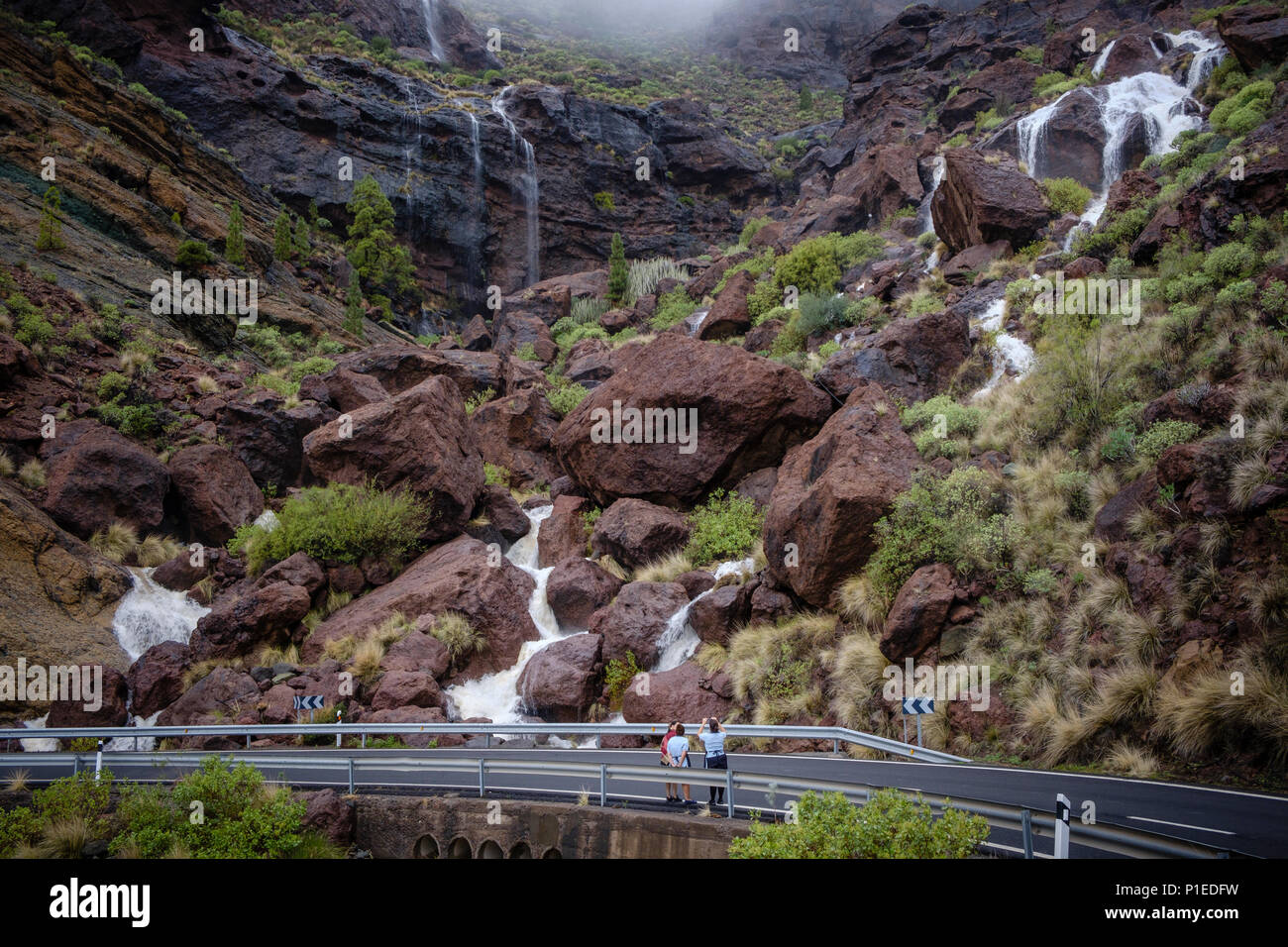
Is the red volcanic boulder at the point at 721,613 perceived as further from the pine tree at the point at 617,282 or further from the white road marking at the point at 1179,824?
the pine tree at the point at 617,282

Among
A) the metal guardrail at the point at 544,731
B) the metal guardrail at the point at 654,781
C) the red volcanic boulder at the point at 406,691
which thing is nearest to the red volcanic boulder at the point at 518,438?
the red volcanic boulder at the point at 406,691

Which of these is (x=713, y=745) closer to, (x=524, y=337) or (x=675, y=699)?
(x=675, y=699)

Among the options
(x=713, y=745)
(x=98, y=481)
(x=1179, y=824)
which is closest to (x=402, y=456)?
(x=98, y=481)

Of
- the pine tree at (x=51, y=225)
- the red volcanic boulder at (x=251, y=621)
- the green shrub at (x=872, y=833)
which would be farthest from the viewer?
the pine tree at (x=51, y=225)

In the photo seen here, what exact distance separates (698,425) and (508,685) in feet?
27.9

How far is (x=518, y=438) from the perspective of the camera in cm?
2597

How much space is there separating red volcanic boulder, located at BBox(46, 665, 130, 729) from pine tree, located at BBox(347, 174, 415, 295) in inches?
1257

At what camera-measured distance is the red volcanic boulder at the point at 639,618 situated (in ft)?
52.6

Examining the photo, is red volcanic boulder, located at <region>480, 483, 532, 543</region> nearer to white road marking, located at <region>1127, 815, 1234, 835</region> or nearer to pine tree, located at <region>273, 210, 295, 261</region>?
white road marking, located at <region>1127, 815, 1234, 835</region>

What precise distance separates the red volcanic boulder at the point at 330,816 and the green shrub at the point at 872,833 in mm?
6174

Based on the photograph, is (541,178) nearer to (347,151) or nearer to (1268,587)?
(347,151)

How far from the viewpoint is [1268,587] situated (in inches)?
355

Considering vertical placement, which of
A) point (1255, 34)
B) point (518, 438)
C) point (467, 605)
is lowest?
point (467, 605)
